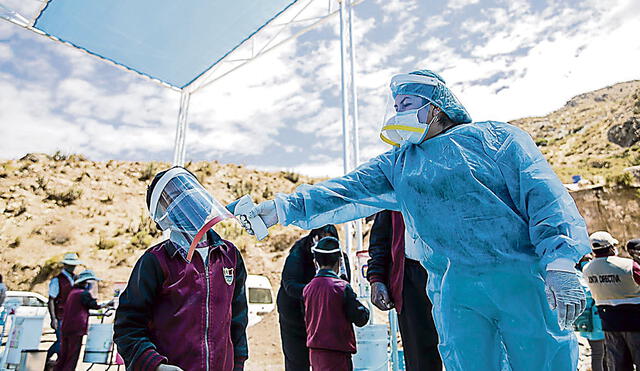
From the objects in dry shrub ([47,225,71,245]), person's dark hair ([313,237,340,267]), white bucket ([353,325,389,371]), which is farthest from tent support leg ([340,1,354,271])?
dry shrub ([47,225,71,245])

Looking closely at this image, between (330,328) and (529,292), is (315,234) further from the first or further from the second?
(529,292)

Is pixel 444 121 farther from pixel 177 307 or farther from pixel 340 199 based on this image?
pixel 177 307

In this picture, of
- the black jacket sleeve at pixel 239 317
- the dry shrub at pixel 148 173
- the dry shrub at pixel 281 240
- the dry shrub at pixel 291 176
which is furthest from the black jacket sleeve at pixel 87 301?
the dry shrub at pixel 291 176

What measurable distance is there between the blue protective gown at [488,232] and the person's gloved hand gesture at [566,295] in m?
0.06

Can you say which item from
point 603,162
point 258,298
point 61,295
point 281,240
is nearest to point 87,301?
point 61,295

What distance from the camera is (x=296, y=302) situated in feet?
13.4

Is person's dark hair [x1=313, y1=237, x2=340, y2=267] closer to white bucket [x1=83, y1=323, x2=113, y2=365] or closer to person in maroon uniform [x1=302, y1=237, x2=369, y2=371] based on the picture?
person in maroon uniform [x1=302, y1=237, x2=369, y2=371]

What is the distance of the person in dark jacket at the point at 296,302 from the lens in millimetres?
3973

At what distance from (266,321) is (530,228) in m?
11.6

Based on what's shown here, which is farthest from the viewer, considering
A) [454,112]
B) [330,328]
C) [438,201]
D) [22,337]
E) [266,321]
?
[266,321]

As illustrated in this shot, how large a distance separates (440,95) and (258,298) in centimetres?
1215

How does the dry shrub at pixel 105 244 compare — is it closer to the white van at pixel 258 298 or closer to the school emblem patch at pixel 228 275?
the white van at pixel 258 298

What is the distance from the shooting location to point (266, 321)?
12383mm

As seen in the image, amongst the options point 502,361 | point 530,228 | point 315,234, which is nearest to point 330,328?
point 315,234
